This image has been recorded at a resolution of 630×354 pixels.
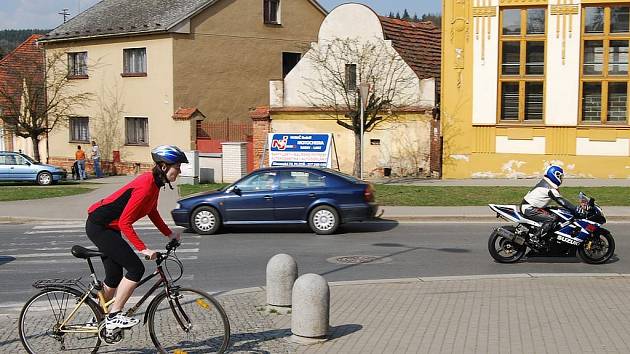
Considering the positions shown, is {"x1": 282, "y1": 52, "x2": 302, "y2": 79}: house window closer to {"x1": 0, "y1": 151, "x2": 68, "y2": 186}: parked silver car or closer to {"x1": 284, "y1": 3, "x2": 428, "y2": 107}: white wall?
{"x1": 284, "y1": 3, "x2": 428, "y2": 107}: white wall

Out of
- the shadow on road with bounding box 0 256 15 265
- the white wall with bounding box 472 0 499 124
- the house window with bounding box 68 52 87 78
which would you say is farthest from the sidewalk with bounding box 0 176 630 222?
the house window with bounding box 68 52 87 78

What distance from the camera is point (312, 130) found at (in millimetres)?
30453

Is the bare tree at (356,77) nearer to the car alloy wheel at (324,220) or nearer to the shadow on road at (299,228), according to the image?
the shadow on road at (299,228)

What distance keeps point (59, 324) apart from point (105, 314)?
45 cm

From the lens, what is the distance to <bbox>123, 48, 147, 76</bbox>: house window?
119 ft

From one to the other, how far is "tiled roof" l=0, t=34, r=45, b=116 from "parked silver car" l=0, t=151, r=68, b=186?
6.26 metres

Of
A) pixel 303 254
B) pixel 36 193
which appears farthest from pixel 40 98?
pixel 303 254

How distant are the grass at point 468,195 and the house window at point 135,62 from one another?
1314 centimetres

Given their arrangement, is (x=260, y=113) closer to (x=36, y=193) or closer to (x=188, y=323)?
(x=36, y=193)

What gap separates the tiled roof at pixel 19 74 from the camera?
127 feet

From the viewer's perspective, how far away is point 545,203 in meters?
12.7

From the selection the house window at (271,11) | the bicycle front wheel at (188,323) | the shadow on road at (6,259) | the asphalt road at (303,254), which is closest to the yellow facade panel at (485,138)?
the asphalt road at (303,254)

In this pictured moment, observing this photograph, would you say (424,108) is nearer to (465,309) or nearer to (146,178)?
(465,309)

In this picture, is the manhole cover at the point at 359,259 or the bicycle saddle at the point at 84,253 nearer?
the bicycle saddle at the point at 84,253
